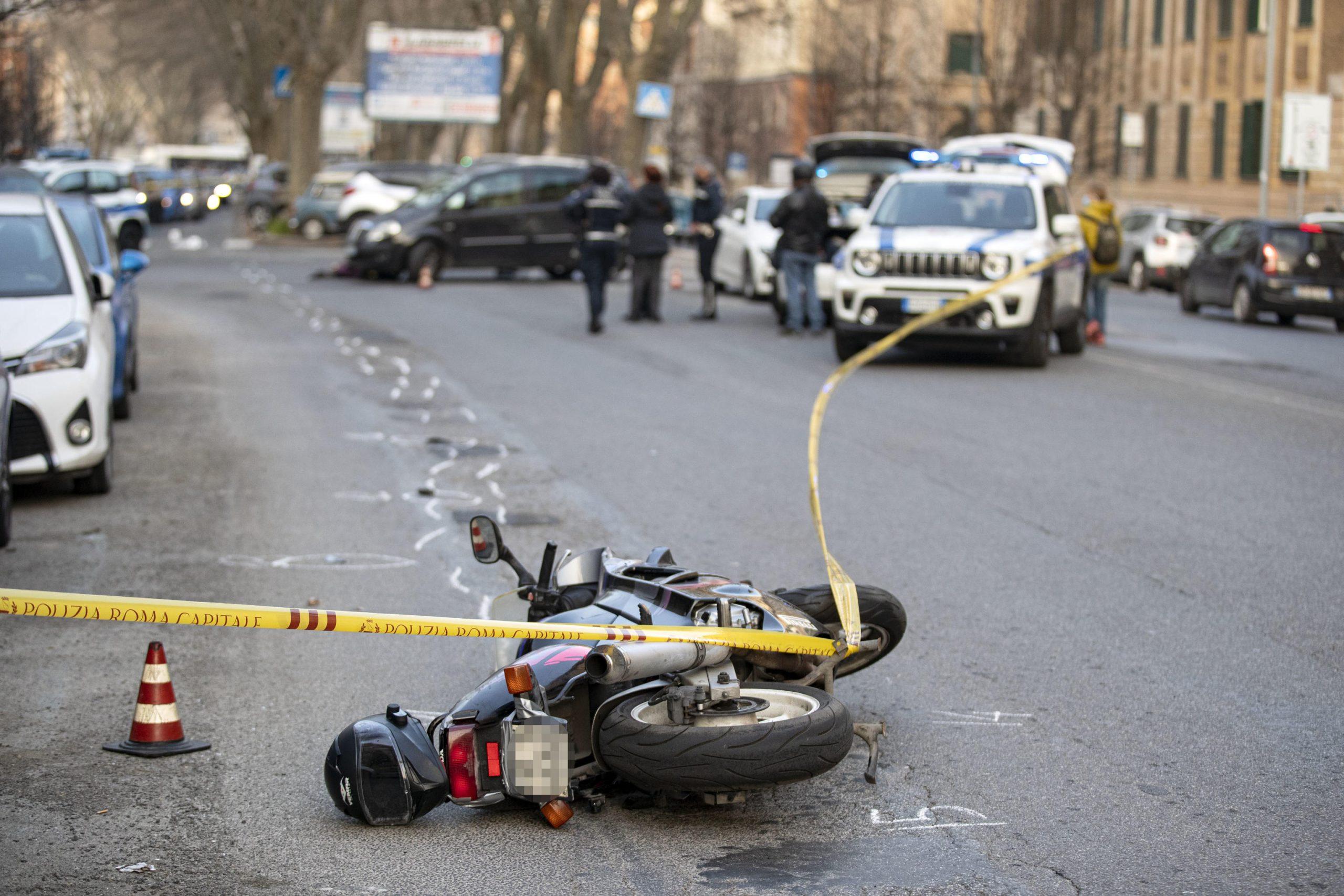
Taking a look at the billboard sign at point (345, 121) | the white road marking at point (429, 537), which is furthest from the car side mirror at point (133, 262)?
the billboard sign at point (345, 121)

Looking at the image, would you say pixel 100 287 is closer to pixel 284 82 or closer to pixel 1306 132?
pixel 1306 132

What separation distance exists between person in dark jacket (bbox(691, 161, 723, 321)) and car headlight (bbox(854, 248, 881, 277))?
15.1 ft

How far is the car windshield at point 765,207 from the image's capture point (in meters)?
23.4

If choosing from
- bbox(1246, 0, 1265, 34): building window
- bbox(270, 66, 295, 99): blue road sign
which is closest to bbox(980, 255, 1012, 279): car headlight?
bbox(270, 66, 295, 99): blue road sign

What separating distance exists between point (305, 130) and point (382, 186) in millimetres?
3871

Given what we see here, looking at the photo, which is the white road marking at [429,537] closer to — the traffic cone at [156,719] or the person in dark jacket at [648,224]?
the traffic cone at [156,719]

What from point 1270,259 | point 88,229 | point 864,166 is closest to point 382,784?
point 88,229

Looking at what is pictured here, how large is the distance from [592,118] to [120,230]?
44157 millimetres

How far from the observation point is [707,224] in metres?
20.7

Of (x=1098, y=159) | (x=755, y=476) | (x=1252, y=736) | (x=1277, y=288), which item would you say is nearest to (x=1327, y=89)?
(x=1098, y=159)

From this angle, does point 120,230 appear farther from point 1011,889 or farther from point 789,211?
point 1011,889

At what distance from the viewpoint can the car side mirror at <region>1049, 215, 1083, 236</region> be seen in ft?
52.4

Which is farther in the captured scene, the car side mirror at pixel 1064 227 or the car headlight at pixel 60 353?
the car side mirror at pixel 1064 227

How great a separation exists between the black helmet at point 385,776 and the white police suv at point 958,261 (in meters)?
11.5
